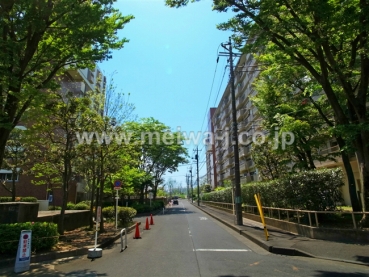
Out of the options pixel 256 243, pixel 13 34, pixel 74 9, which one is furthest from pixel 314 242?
pixel 13 34

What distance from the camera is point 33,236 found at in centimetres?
839

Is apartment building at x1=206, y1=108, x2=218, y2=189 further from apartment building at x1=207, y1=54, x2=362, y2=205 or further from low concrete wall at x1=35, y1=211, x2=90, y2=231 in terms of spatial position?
low concrete wall at x1=35, y1=211, x2=90, y2=231

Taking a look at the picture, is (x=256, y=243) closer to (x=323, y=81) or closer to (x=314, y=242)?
(x=314, y=242)

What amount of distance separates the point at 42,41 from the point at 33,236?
7103mm

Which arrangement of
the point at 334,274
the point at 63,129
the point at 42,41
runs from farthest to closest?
the point at 63,129 < the point at 42,41 < the point at 334,274

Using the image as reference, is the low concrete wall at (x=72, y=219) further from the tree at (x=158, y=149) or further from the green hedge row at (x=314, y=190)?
the tree at (x=158, y=149)

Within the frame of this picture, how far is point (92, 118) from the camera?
12.4 m

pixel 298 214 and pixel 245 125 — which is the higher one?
pixel 245 125

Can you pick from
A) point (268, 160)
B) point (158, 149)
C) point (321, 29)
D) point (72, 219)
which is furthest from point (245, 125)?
point (321, 29)

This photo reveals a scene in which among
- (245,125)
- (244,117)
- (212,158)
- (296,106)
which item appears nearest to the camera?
(296,106)

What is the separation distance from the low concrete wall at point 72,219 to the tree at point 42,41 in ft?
13.3

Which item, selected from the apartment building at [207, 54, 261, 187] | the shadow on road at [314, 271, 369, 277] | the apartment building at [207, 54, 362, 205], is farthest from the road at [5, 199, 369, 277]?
the apartment building at [207, 54, 261, 187]

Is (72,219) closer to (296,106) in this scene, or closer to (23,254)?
(23,254)

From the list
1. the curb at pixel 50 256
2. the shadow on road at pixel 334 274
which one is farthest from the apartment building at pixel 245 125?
the curb at pixel 50 256
